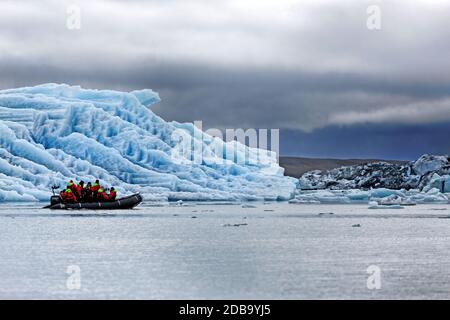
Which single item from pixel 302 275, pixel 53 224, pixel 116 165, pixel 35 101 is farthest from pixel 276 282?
pixel 35 101

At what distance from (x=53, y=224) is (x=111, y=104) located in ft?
102

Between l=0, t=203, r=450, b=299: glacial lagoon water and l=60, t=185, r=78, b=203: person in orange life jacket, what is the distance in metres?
14.5

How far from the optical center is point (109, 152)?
50.8 m

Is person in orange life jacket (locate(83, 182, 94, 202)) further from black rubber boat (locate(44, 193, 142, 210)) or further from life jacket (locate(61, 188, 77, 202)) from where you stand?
life jacket (locate(61, 188, 77, 202))

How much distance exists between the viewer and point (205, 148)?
5862 centimetres

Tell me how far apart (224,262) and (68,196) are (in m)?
25.9

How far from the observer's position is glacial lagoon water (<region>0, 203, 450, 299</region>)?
424 inches

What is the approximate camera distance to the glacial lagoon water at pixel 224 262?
35.3 ft

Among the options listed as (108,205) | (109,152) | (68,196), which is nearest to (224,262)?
(68,196)

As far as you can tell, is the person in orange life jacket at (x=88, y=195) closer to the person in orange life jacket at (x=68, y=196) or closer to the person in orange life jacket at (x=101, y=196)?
the person in orange life jacket at (x=101, y=196)

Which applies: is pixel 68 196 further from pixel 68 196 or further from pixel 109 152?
pixel 109 152
